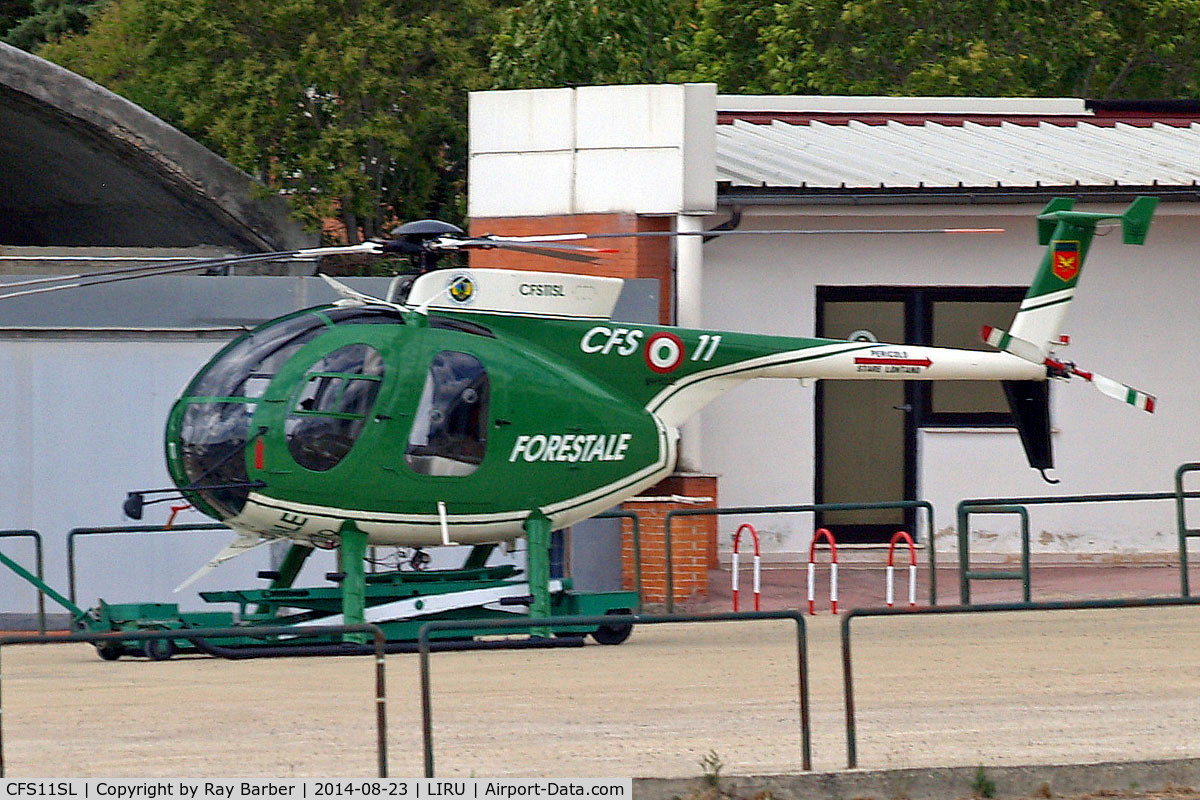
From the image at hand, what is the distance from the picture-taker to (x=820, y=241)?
2038 centimetres

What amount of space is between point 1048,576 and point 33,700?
11953 millimetres

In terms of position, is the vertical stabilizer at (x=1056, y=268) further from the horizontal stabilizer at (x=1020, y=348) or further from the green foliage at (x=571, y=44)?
the green foliage at (x=571, y=44)

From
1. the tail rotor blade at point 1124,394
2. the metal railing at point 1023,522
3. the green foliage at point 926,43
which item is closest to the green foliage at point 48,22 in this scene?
the green foliage at point 926,43

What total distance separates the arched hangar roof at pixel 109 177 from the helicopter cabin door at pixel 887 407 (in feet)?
31.0

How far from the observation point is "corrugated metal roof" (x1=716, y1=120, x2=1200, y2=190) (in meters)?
20.3

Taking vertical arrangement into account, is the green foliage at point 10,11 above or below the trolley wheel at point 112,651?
above

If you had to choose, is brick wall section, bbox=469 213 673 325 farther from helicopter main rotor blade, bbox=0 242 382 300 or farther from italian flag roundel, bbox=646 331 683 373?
helicopter main rotor blade, bbox=0 242 382 300

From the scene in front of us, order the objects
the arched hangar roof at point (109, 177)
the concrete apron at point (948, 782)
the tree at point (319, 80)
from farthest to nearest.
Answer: the tree at point (319, 80) < the arched hangar roof at point (109, 177) < the concrete apron at point (948, 782)

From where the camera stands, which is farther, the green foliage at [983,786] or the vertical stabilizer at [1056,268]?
the vertical stabilizer at [1056,268]

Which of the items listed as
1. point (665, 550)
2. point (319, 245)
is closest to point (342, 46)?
point (319, 245)

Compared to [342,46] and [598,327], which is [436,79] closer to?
[342,46]

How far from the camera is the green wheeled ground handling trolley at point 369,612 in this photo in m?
13.5

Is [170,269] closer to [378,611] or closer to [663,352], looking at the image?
[378,611]

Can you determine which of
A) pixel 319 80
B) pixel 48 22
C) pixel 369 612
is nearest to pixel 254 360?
pixel 369 612
